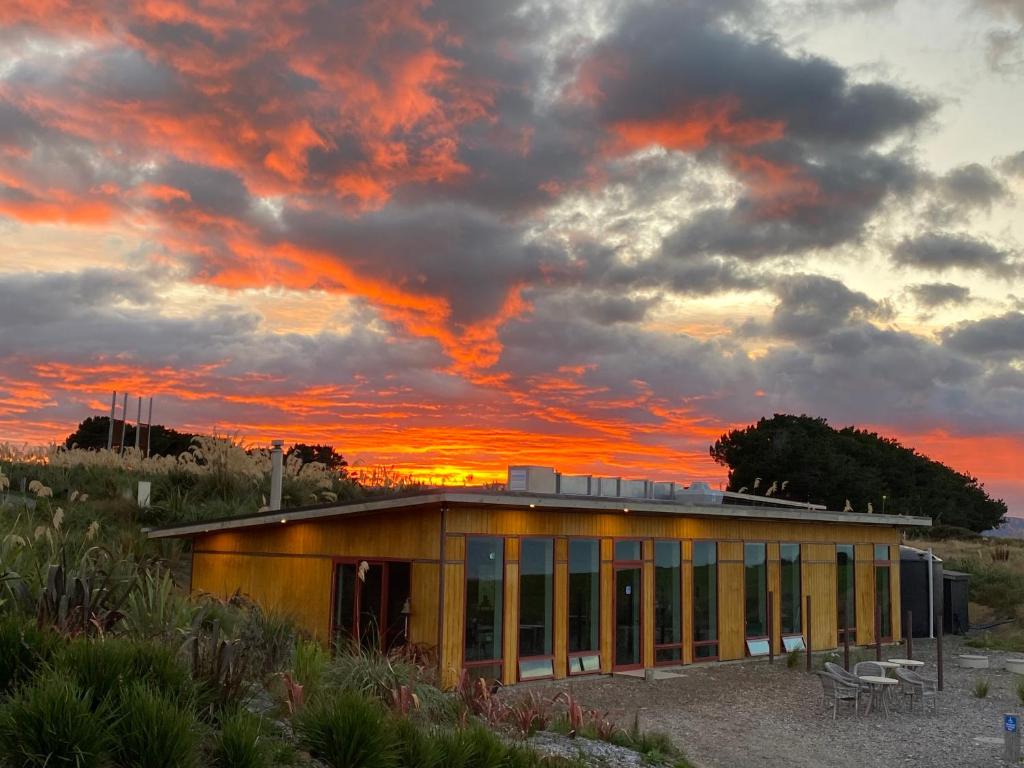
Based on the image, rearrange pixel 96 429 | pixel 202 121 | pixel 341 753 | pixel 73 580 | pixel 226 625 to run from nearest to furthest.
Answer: pixel 341 753 → pixel 73 580 → pixel 226 625 → pixel 202 121 → pixel 96 429

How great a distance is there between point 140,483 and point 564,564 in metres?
11.1

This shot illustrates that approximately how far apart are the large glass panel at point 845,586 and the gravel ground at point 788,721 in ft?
13.9

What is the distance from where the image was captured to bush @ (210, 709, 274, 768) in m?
6.99

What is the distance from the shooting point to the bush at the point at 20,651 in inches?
301

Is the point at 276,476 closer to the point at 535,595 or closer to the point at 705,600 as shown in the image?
the point at 535,595

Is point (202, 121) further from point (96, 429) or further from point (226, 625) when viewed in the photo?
point (96, 429)

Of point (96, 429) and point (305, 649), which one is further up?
point (96, 429)

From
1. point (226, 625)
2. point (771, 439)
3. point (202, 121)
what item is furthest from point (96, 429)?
point (226, 625)

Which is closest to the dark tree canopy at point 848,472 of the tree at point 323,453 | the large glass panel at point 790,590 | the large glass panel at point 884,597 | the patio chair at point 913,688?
the tree at point 323,453

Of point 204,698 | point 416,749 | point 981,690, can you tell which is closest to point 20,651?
point 204,698

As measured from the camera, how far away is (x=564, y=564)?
1708cm

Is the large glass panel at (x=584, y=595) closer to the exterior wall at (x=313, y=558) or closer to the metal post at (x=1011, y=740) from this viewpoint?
the exterior wall at (x=313, y=558)

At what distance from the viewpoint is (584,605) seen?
1744 centimetres

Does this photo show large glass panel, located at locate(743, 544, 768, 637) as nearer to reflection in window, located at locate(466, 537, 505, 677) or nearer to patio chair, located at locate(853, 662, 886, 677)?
patio chair, located at locate(853, 662, 886, 677)
